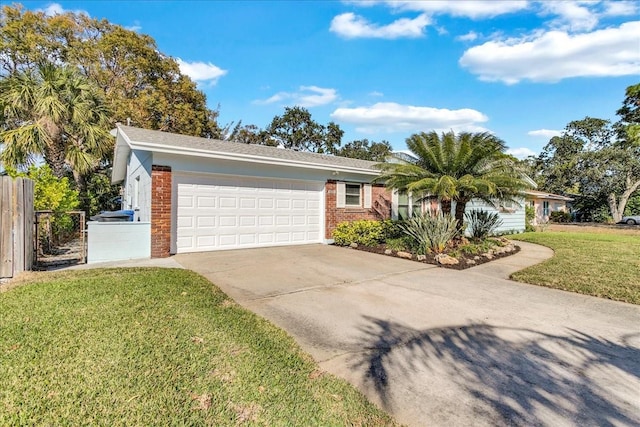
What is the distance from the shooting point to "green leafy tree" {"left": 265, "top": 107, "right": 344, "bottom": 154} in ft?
125

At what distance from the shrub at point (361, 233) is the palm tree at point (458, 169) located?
1.69 meters

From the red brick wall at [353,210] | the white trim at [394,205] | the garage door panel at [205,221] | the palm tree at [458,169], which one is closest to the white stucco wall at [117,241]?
the garage door panel at [205,221]

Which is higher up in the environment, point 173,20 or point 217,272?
point 173,20

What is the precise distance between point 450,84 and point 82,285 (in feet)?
50.9

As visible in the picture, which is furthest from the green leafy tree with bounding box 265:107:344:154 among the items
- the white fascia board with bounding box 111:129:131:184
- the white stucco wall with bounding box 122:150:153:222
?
the white stucco wall with bounding box 122:150:153:222

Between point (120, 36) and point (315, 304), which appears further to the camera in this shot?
point (120, 36)

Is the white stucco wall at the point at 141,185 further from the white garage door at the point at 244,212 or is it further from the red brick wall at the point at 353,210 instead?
the red brick wall at the point at 353,210

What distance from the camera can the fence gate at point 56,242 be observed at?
24.3 feet

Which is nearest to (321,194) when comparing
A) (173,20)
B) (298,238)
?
(298,238)

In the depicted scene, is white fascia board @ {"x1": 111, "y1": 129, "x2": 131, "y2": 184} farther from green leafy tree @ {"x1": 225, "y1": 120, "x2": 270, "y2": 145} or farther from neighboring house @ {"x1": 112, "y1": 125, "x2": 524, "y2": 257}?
green leafy tree @ {"x1": 225, "y1": 120, "x2": 270, "y2": 145}

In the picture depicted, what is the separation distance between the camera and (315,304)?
195 inches

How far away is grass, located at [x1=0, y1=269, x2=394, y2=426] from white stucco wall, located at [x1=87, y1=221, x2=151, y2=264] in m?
3.16

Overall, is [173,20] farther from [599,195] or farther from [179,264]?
[599,195]

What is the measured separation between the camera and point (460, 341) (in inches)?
149
